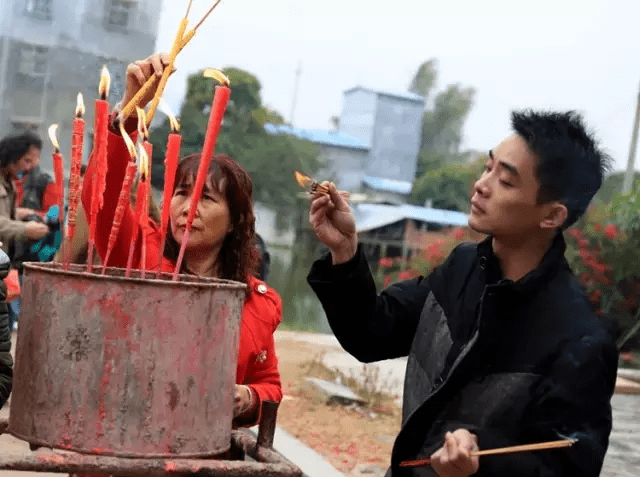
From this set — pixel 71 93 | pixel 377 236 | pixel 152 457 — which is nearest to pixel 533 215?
pixel 152 457

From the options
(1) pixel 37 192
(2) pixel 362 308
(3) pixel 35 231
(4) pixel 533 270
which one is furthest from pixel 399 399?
(4) pixel 533 270

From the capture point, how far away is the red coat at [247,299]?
2615mm

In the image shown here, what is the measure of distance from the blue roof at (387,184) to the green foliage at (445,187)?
30.1 inches

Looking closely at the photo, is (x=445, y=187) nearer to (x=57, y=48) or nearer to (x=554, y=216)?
(x=57, y=48)

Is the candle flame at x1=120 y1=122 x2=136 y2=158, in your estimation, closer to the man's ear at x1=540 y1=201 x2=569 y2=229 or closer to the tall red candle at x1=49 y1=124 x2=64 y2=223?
the tall red candle at x1=49 y1=124 x2=64 y2=223

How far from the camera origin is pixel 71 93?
1702 centimetres

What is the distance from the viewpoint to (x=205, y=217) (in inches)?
119

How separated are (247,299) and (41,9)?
16.6 metres

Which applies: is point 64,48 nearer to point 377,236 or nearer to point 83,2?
point 83,2

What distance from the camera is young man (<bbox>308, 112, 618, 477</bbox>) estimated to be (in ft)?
7.63

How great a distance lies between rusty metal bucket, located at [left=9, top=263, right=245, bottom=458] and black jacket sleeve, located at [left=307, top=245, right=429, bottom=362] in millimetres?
689

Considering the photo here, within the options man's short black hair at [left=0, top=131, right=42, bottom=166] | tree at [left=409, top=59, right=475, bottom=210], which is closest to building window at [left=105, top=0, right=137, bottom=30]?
man's short black hair at [left=0, top=131, right=42, bottom=166]

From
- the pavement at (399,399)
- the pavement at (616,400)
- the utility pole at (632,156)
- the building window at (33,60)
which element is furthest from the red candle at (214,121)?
the utility pole at (632,156)

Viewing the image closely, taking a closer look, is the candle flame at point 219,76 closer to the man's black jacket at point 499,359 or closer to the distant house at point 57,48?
the man's black jacket at point 499,359
